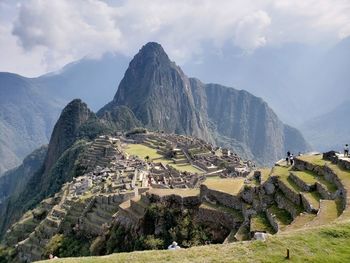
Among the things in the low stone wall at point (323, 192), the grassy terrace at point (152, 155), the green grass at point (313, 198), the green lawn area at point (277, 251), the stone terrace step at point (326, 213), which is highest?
the grassy terrace at point (152, 155)

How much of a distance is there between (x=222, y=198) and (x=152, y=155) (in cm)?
6941

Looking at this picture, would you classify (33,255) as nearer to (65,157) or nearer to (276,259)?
(276,259)

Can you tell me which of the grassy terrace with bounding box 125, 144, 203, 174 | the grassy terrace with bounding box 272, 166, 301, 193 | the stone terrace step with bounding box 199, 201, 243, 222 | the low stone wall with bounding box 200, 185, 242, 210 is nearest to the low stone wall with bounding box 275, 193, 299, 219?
the grassy terrace with bounding box 272, 166, 301, 193

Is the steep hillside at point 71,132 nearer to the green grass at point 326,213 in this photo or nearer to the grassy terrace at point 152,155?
the grassy terrace at point 152,155

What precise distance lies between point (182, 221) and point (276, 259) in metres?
14.4

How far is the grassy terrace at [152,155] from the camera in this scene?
7864 cm

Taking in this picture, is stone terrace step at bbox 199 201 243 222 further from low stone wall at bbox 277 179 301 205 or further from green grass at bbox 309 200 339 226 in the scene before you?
green grass at bbox 309 200 339 226

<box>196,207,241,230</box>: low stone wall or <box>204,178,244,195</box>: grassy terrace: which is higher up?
<box>204,178,244,195</box>: grassy terrace

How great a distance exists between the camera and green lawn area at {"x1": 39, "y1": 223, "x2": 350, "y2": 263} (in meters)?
12.1

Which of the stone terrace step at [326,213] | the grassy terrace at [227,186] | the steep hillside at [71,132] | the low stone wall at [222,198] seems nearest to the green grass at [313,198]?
the stone terrace step at [326,213]

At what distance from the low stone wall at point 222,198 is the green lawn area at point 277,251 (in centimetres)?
1091

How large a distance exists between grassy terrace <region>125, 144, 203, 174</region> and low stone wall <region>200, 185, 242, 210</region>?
47.7 meters

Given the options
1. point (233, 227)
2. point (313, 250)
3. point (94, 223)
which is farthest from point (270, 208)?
point (94, 223)

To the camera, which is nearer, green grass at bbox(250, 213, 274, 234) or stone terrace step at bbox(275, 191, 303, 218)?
green grass at bbox(250, 213, 274, 234)
